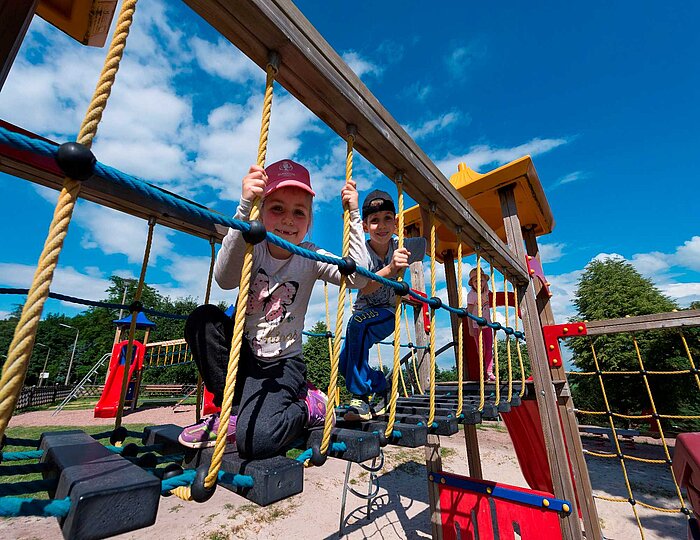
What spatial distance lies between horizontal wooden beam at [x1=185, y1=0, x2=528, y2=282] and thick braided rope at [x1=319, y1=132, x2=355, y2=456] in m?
0.10

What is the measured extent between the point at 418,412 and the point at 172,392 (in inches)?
567

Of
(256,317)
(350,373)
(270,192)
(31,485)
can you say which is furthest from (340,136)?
(350,373)

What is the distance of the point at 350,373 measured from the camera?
229 cm

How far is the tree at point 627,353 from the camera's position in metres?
7.02

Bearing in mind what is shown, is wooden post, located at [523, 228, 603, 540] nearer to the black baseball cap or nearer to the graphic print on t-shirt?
the black baseball cap

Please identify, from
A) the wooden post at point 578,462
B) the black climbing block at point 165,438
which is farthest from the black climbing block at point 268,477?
the wooden post at point 578,462

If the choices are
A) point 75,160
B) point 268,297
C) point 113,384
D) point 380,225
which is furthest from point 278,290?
point 113,384

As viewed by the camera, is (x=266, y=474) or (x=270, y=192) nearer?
(x=266, y=474)

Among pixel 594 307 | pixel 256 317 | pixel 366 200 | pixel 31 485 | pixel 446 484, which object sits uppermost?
pixel 594 307

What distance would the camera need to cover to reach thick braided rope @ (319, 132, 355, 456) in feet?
2.73

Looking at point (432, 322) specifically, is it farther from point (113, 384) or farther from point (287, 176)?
point (113, 384)

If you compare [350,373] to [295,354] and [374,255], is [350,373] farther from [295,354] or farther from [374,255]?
[295,354]

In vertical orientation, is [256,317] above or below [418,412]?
above

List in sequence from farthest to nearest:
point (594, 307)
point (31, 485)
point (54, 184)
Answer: point (594, 307) → point (54, 184) → point (31, 485)
